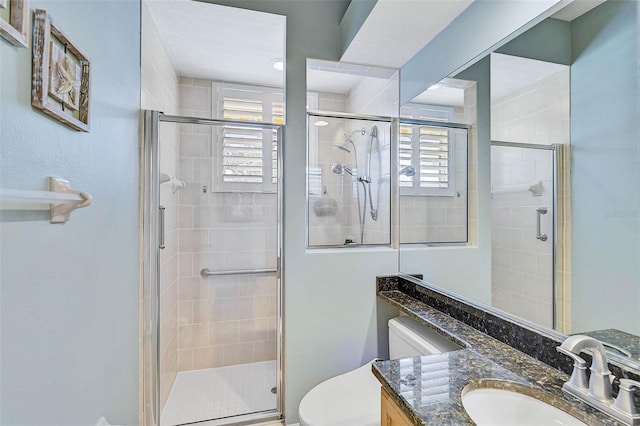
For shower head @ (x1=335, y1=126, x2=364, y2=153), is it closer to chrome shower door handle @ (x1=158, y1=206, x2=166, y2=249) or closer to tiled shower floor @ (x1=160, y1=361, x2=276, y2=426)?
chrome shower door handle @ (x1=158, y1=206, x2=166, y2=249)

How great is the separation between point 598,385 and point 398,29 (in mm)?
1640

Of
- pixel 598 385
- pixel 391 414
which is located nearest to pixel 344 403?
pixel 391 414

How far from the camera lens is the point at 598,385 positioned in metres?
0.80

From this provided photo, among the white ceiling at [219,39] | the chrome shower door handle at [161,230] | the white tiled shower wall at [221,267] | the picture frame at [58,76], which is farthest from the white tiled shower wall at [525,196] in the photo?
the chrome shower door handle at [161,230]

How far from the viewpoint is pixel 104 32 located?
1.17 metres

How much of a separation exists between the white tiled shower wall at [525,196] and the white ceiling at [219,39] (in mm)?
1412

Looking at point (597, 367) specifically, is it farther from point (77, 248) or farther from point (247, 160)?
point (247, 160)

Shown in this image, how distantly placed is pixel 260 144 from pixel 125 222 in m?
0.92

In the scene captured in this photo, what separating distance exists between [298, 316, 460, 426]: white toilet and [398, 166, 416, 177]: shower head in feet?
2.99

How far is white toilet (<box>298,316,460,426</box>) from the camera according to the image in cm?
133

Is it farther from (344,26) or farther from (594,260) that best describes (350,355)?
(344,26)

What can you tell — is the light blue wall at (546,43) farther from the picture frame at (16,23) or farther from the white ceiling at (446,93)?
the picture frame at (16,23)

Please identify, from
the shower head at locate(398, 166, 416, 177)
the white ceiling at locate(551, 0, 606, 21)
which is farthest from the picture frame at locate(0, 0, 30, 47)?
the shower head at locate(398, 166, 416, 177)

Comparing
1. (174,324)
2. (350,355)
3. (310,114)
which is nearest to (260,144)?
(310,114)
